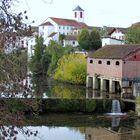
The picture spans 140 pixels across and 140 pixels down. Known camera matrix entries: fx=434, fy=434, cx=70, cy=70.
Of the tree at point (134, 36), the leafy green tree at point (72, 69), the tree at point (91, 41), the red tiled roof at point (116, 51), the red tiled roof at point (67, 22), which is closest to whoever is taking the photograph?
the red tiled roof at point (116, 51)

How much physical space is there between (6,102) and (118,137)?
16729 mm

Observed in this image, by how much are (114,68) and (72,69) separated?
989 cm

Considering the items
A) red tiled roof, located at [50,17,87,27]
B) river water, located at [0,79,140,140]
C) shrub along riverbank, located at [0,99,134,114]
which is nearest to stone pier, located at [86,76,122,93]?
shrub along riverbank, located at [0,99,134,114]

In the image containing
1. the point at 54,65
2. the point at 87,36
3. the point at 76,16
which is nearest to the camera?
the point at 54,65

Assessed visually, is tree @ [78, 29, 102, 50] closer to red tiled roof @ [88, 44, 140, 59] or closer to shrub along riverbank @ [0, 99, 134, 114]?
red tiled roof @ [88, 44, 140, 59]

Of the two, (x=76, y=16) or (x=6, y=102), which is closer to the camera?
(x=6, y=102)

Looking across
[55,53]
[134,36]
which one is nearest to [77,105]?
[134,36]

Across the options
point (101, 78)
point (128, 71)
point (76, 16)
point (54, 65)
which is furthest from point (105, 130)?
point (76, 16)

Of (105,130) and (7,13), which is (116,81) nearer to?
(105,130)

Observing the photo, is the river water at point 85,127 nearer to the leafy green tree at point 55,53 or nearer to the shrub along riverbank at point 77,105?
the shrub along riverbank at point 77,105

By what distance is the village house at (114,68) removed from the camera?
3797 cm

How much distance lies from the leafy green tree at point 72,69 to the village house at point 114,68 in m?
3.54

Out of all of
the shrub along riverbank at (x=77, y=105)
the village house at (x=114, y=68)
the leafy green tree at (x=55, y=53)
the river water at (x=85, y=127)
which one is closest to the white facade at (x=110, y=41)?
the leafy green tree at (x=55, y=53)

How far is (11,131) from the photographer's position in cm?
359
